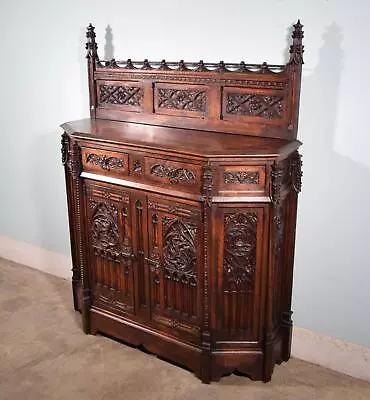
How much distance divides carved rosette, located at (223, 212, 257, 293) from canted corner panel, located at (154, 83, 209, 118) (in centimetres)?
60

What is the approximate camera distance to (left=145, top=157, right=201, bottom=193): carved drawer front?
2.24m

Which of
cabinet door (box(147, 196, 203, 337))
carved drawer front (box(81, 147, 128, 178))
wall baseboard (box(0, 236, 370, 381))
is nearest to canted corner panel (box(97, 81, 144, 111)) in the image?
carved drawer front (box(81, 147, 128, 178))

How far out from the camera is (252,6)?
Answer: 7.83 feet

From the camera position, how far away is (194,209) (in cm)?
230

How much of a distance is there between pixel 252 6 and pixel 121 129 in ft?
2.83

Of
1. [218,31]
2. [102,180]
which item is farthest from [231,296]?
[218,31]
